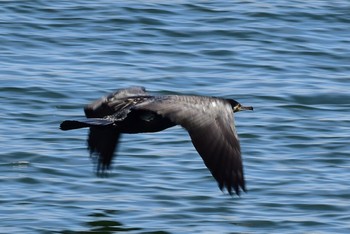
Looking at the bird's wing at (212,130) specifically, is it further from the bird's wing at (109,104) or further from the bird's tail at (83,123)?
the bird's wing at (109,104)

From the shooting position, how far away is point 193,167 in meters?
9.66

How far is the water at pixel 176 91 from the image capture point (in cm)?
864

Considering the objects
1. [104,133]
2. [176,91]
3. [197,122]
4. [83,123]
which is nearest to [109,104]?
[104,133]

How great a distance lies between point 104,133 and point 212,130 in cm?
175

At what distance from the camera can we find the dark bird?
736cm

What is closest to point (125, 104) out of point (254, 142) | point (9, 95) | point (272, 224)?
point (272, 224)

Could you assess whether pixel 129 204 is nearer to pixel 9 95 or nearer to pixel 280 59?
pixel 9 95

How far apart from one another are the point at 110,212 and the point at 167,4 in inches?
261

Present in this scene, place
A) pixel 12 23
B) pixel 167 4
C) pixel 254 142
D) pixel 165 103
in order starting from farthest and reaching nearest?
pixel 167 4
pixel 12 23
pixel 254 142
pixel 165 103

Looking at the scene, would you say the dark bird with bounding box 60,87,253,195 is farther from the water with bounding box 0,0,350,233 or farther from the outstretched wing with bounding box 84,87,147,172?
the water with bounding box 0,0,350,233

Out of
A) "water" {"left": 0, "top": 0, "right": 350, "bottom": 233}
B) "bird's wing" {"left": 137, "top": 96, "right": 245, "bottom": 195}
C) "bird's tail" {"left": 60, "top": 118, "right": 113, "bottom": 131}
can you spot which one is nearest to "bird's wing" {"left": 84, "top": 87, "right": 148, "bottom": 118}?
"bird's tail" {"left": 60, "top": 118, "right": 113, "bottom": 131}

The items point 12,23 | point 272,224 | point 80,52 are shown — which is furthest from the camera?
point 12,23

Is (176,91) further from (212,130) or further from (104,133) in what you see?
(212,130)

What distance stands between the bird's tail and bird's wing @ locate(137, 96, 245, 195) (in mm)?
333
